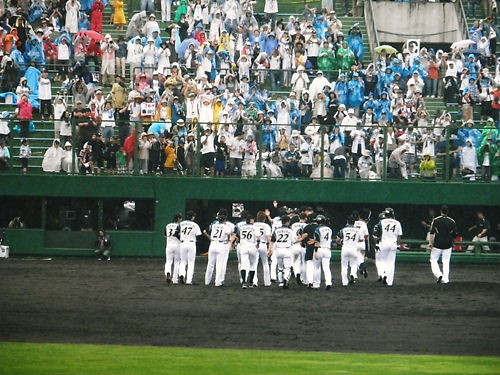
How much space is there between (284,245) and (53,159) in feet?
29.7

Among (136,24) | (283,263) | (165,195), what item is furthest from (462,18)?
(283,263)

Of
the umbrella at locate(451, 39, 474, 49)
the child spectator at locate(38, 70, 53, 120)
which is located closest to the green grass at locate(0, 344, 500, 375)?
the child spectator at locate(38, 70, 53, 120)

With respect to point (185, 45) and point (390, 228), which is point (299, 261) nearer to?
point (390, 228)

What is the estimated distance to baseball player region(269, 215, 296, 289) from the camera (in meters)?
27.5

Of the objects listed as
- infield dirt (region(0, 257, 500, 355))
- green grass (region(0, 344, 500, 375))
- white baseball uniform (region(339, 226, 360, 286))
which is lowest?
infield dirt (region(0, 257, 500, 355))

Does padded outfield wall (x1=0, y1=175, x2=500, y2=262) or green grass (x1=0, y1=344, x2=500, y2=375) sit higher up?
padded outfield wall (x1=0, y1=175, x2=500, y2=262)

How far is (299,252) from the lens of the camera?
2836 centimetres

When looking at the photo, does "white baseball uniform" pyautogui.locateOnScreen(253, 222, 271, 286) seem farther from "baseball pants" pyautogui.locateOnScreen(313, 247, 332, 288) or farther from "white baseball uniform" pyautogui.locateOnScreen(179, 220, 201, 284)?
"white baseball uniform" pyautogui.locateOnScreen(179, 220, 201, 284)

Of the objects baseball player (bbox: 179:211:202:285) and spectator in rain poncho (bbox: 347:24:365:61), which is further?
spectator in rain poncho (bbox: 347:24:365:61)

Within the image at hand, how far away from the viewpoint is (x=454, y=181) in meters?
34.4

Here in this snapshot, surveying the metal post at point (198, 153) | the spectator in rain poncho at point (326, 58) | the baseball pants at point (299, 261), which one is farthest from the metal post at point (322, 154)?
the baseball pants at point (299, 261)

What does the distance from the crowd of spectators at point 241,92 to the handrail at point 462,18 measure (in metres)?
0.99

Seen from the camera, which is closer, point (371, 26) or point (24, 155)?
point (24, 155)

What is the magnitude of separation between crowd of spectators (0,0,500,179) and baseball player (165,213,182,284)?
599 centimetres
